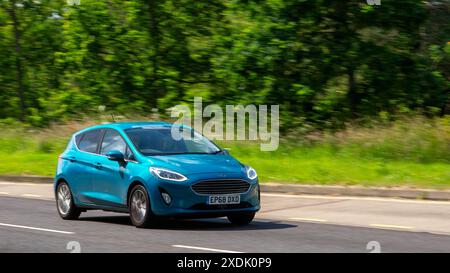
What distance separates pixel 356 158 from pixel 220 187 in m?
8.90

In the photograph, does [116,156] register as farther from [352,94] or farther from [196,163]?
[352,94]

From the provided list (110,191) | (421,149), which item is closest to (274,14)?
(421,149)

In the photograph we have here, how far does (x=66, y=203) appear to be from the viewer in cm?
1496

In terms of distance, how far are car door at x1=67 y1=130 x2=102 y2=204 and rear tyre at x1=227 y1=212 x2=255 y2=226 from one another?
2215mm

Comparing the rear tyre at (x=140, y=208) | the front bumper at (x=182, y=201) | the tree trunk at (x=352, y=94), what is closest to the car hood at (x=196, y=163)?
the front bumper at (x=182, y=201)

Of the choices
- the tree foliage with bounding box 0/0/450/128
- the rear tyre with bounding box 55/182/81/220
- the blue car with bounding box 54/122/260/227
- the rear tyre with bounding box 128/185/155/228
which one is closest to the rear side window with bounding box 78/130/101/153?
the blue car with bounding box 54/122/260/227

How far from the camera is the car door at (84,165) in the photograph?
14219 mm

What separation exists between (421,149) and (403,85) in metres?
7.33

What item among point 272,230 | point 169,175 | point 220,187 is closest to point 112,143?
point 169,175

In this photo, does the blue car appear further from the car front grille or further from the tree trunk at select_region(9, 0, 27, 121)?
the tree trunk at select_region(9, 0, 27, 121)

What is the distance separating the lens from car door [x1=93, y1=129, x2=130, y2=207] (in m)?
13.3

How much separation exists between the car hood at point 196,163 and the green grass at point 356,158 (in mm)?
4597

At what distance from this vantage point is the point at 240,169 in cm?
1310
